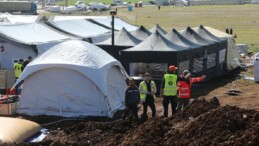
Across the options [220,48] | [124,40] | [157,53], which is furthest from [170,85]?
[220,48]

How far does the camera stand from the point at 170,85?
1636 centimetres

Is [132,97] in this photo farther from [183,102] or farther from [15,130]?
[15,130]

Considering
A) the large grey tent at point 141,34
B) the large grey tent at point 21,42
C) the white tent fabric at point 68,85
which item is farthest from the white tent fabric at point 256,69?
the white tent fabric at point 68,85

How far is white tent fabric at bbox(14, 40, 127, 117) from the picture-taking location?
1748 centimetres

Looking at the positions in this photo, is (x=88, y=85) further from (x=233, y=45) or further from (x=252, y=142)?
(x=233, y=45)

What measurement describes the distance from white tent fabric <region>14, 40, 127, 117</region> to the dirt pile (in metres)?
2.39

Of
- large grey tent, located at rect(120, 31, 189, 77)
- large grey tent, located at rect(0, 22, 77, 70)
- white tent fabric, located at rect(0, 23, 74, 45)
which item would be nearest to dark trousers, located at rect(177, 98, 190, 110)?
large grey tent, located at rect(120, 31, 189, 77)

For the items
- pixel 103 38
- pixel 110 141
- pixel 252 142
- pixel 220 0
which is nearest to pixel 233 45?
pixel 103 38

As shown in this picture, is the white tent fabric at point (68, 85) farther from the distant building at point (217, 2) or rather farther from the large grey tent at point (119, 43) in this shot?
the distant building at point (217, 2)

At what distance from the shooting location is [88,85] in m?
17.6

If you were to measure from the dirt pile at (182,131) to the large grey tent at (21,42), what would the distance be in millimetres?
10928

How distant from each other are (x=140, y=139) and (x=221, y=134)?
1.74 meters

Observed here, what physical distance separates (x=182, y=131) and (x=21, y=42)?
15.0m

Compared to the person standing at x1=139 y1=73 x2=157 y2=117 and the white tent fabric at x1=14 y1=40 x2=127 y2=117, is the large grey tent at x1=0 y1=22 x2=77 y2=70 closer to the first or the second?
the white tent fabric at x1=14 y1=40 x2=127 y2=117
